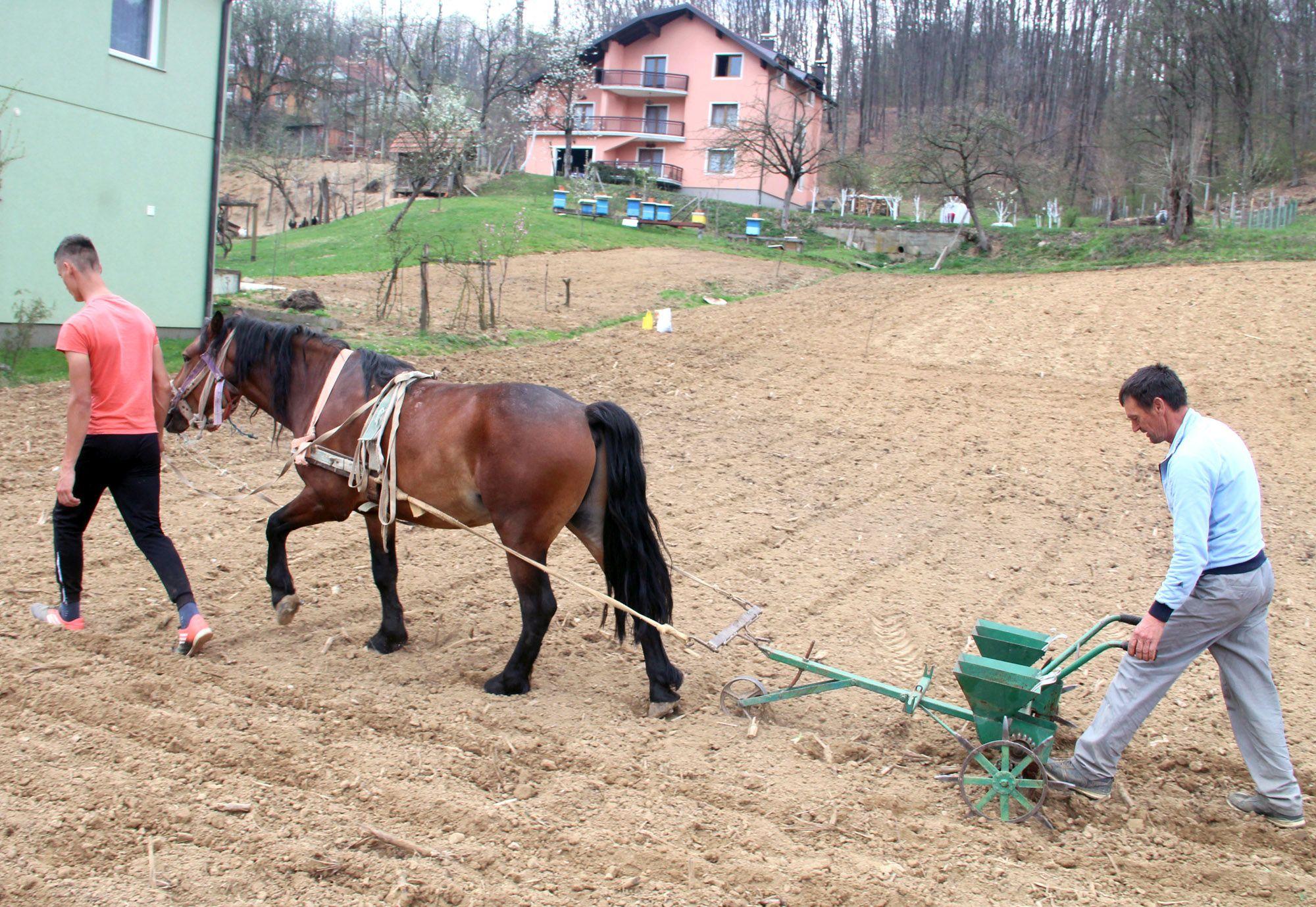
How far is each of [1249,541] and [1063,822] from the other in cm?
133

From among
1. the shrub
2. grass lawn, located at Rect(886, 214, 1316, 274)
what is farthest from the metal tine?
grass lawn, located at Rect(886, 214, 1316, 274)

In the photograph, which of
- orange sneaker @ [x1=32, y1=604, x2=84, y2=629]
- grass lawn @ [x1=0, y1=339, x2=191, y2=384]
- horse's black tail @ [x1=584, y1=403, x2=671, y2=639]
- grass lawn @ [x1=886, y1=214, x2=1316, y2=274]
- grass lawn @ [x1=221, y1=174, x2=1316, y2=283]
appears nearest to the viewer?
horse's black tail @ [x1=584, y1=403, x2=671, y2=639]

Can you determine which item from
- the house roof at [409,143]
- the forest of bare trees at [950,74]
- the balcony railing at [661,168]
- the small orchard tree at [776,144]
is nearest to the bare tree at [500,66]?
the forest of bare trees at [950,74]

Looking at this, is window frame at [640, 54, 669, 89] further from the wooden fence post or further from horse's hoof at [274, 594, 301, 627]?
horse's hoof at [274, 594, 301, 627]

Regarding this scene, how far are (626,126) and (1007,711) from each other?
46.9 m

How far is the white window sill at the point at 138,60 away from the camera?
42.3 ft

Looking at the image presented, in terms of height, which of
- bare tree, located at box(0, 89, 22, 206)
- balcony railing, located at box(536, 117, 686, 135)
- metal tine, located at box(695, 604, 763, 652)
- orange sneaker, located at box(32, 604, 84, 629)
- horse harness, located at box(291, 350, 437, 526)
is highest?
Result: balcony railing, located at box(536, 117, 686, 135)

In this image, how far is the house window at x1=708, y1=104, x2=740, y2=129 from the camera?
45.5 meters

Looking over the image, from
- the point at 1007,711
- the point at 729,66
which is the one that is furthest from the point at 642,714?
the point at 729,66

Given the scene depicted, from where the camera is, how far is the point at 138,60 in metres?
13.1

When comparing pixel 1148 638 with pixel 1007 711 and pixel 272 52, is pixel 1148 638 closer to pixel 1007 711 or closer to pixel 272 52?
pixel 1007 711

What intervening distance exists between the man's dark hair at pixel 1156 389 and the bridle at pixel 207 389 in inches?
188

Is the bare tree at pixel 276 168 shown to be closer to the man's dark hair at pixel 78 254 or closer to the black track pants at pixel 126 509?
the man's dark hair at pixel 78 254

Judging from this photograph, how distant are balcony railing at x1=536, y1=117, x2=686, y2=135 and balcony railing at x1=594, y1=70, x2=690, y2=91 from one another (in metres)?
1.61
